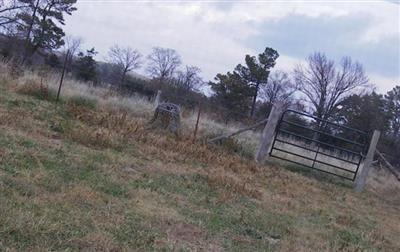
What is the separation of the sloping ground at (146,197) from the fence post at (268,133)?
81cm

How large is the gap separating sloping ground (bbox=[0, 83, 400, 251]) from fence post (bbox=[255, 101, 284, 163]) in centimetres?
81

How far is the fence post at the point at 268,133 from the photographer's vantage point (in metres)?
13.6

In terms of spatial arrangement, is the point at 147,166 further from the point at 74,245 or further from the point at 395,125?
the point at 395,125

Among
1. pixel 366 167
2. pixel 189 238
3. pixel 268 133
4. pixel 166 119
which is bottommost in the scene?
pixel 189 238

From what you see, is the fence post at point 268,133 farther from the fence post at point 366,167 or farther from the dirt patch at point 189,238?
the dirt patch at point 189,238

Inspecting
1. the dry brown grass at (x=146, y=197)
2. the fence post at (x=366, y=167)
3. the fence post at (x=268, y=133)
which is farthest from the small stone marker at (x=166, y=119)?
the fence post at (x=366, y=167)

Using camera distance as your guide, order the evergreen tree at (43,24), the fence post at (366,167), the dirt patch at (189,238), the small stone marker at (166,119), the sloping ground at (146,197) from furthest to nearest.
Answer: the evergreen tree at (43,24) < the small stone marker at (166,119) < the fence post at (366,167) < the dirt patch at (189,238) < the sloping ground at (146,197)

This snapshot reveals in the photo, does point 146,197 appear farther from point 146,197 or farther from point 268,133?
point 268,133

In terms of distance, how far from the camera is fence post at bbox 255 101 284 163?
13586mm

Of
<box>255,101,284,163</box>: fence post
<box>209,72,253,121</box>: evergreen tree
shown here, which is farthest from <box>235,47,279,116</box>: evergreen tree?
<box>255,101,284,163</box>: fence post

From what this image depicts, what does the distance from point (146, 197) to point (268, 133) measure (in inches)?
302

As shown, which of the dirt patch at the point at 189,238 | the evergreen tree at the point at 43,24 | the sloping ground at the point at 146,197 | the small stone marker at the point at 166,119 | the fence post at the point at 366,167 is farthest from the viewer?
the evergreen tree at the point at 43,24

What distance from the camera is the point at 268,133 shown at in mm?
13766

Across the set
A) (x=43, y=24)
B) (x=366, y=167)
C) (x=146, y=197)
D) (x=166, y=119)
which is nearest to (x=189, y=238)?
(x=146, y=197)
